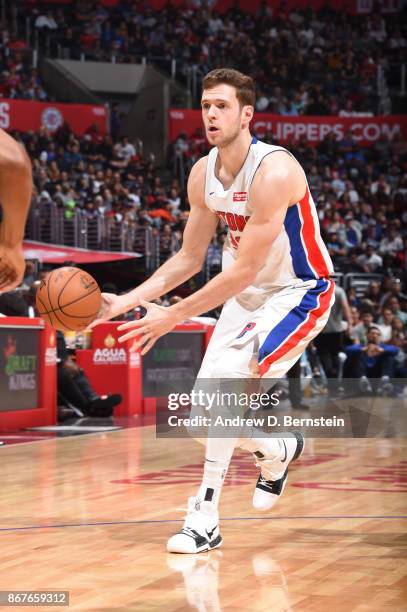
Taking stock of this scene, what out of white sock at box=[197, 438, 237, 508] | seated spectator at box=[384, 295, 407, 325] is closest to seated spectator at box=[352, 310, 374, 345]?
seated spectator at box=[384, 295, 407, 325]

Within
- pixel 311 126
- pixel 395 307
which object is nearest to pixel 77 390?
pixel 395 307

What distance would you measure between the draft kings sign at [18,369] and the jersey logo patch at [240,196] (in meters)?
5.65

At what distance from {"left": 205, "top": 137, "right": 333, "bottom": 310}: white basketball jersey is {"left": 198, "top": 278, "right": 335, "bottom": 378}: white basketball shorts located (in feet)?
0.18

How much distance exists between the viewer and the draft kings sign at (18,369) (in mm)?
9938

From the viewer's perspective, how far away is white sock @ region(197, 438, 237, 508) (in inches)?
184

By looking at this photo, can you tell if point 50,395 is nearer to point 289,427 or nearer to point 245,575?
point 289,427

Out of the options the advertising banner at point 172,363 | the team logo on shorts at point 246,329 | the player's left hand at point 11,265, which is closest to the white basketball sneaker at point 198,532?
the team logo on shorts at point 246,329

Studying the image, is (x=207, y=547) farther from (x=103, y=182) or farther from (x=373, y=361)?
(x=103, y=182)

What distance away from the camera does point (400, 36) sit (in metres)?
28.3

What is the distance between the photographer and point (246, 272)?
4371 millimetres

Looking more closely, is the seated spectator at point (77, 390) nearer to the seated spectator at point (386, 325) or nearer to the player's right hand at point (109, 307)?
the seated spectator at point (386, 325)

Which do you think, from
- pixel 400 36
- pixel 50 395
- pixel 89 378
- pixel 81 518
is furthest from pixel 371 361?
pixel 400 36

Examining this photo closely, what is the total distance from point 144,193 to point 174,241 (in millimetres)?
3456

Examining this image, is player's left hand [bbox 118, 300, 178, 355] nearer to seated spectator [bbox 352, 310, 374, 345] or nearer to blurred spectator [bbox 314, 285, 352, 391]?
blurred spectator [bbox 314, 285, 352, 391]
